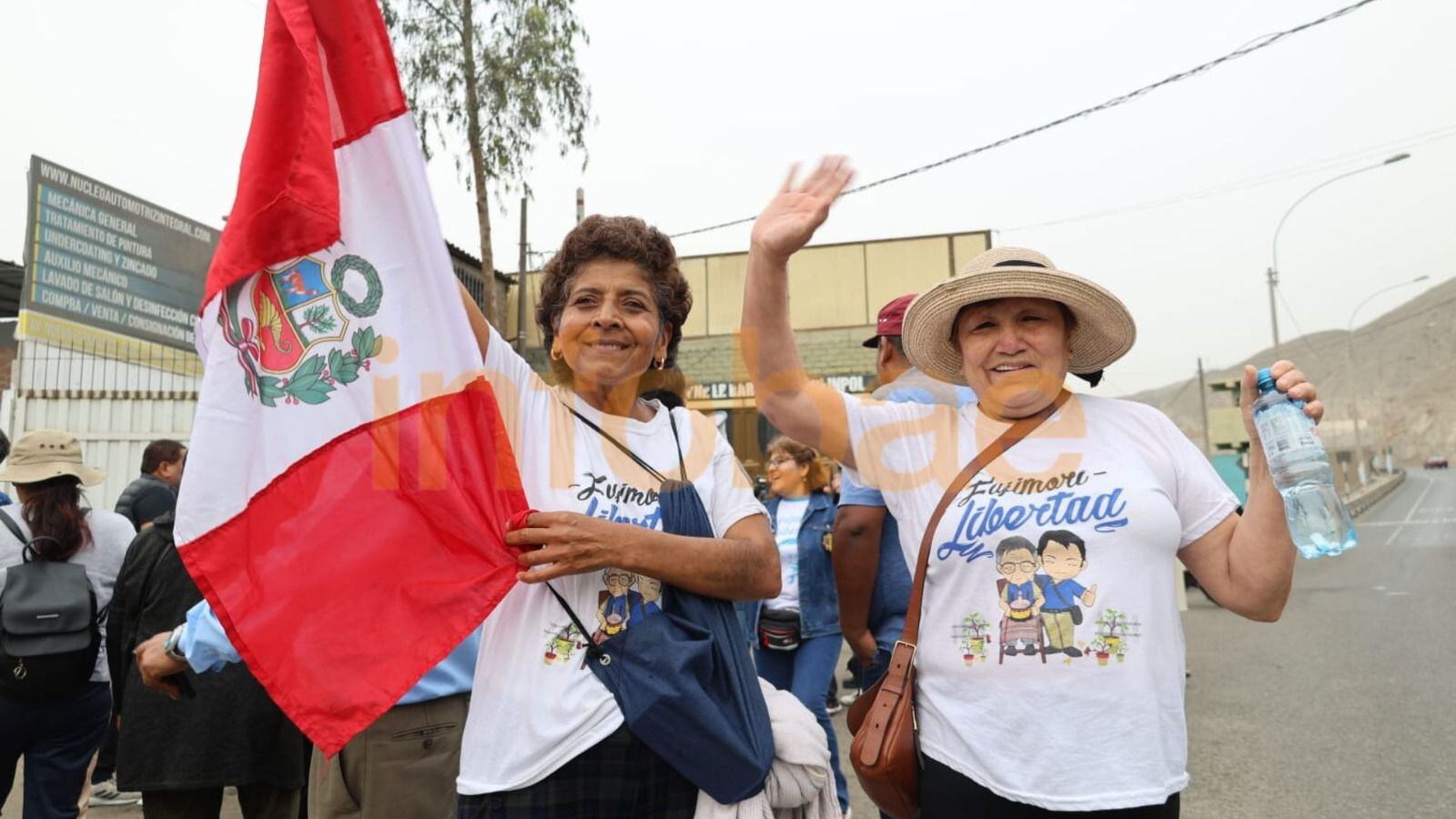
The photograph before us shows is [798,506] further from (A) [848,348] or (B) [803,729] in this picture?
(A) [848,348]

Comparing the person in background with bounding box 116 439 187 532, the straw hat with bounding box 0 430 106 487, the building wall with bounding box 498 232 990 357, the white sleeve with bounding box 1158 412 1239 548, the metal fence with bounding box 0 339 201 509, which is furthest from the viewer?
the building wall with bounding box 498 232 990 357

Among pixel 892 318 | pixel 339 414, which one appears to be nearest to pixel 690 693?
pixel 339 414

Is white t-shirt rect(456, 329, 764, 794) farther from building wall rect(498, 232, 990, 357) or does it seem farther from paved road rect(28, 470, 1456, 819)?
building wall rect(498, 232, 990, 357)

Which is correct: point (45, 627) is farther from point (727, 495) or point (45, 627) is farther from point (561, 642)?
point (727, 495)

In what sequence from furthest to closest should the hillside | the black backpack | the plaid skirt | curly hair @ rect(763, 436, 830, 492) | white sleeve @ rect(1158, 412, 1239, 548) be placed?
the hillside < curly hair @ rect(763, 436, 830, 492) < the black backpack < white sleeve @ rect(1158, 412, 1239, 548) < the plaid skirt

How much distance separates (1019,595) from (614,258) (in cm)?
112

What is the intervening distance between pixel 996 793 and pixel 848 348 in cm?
2055

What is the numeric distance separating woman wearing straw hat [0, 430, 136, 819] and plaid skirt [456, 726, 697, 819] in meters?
2.79

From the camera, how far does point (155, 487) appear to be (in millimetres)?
5758

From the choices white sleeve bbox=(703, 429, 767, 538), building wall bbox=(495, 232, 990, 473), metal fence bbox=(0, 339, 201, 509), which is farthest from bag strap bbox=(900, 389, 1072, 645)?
building wall bbox=(495, 232, 990, 473)

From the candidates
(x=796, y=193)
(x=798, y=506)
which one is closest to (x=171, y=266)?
(x=798, y=506)

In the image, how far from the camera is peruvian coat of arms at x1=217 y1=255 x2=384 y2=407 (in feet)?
6.08

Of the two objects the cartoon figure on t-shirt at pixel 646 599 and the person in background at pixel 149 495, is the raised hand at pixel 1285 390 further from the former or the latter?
the person in background at pixel 149 495

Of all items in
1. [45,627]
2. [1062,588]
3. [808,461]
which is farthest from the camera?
[808,461]
